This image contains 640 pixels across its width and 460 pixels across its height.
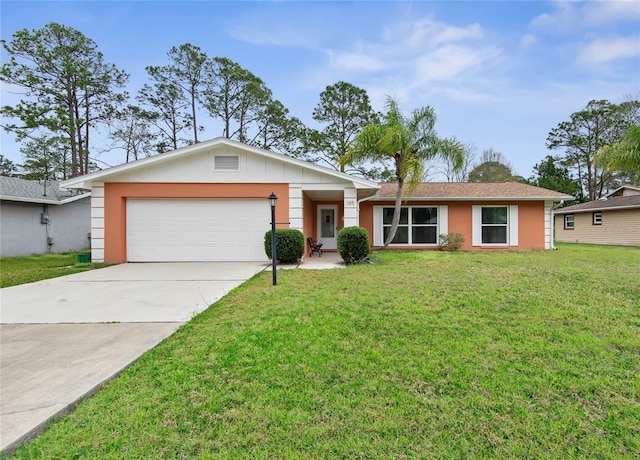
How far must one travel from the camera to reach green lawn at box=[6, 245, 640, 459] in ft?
5.98

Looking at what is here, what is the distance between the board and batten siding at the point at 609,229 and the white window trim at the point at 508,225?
8.74 metres

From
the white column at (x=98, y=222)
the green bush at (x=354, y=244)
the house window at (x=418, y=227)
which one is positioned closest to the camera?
the green bush at (x=354, y=244)

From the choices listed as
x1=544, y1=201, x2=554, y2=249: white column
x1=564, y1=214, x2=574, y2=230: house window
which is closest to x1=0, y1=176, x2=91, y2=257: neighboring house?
x1=544, y1=201, x2=554, y2=249: white column

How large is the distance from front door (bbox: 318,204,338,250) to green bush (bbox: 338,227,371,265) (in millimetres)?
4737

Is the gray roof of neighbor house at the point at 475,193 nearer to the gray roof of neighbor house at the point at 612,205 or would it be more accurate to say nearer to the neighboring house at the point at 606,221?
the gray roof of neighbor house at the point at 612,205

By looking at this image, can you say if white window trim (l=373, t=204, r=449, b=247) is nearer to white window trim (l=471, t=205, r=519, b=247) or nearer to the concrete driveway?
white window trim (l=471, t=205, r=519, b=247)

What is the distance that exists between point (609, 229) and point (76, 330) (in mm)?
24096

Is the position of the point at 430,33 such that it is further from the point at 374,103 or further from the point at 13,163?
the point at 13,163

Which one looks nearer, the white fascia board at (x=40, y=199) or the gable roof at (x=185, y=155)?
the gable roof at (x=185, y=155)

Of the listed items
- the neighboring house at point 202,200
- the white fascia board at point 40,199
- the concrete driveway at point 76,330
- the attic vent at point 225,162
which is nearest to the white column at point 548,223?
the neighboring house at point 202,200

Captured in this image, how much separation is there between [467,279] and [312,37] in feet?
35.0

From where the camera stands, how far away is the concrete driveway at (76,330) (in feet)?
7.43

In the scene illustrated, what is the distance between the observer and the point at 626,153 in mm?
7113

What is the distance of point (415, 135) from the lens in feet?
36.5
